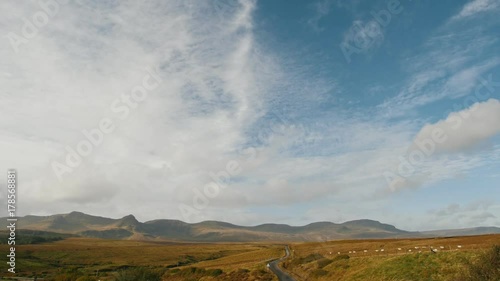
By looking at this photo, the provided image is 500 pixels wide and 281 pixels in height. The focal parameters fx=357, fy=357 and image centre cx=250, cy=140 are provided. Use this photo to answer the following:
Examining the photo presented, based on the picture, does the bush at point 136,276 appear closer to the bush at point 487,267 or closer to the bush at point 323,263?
the bush at point 323,263

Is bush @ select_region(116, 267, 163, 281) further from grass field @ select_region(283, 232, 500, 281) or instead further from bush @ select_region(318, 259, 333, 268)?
bush @ select_region(318, 259, 333, 268)

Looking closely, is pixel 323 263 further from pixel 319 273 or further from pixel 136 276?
pixel 136 276

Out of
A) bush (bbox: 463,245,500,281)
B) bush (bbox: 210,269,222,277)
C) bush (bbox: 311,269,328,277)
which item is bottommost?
bush (bbox: 210,269,222,277)

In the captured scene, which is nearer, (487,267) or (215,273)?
(487,267)

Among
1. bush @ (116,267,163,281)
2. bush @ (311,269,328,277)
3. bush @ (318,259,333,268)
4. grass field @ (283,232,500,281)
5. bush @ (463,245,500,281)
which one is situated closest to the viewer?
bush @ (463,245,500,281)

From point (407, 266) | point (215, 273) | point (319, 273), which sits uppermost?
point (407, 266)

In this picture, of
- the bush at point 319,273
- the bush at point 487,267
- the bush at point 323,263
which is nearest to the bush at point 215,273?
the bush at point 323,263

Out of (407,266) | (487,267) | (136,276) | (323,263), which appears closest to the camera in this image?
(487,267)

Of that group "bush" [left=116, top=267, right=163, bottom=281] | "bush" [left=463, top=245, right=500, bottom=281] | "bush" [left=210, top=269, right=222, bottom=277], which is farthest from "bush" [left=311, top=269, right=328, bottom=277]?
"bush" [left=463, top=245, right=500, bottom=281]

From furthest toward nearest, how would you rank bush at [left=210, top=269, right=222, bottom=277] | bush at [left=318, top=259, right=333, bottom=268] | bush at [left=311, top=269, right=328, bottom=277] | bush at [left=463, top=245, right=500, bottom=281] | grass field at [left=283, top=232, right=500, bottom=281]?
bush at [left=210, top=269, right=222, bottom=277]
bush at [left=318, top=259, right=333, bottom=268]
bush at [left=311, top=269, right=328, bottom=277]
grass field at [left=283, top=232, right=500, bottom=281]
bush at [left=463, top=245, right=500, bottom=281]

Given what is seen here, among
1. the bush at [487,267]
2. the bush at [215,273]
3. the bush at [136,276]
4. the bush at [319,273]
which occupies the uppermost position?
the bush at [487,267]

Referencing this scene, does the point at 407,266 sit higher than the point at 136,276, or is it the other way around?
the point at 407,266

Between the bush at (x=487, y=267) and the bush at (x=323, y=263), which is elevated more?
the bush at (x=487, y=267)

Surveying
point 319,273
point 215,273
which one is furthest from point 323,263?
point 215,273
